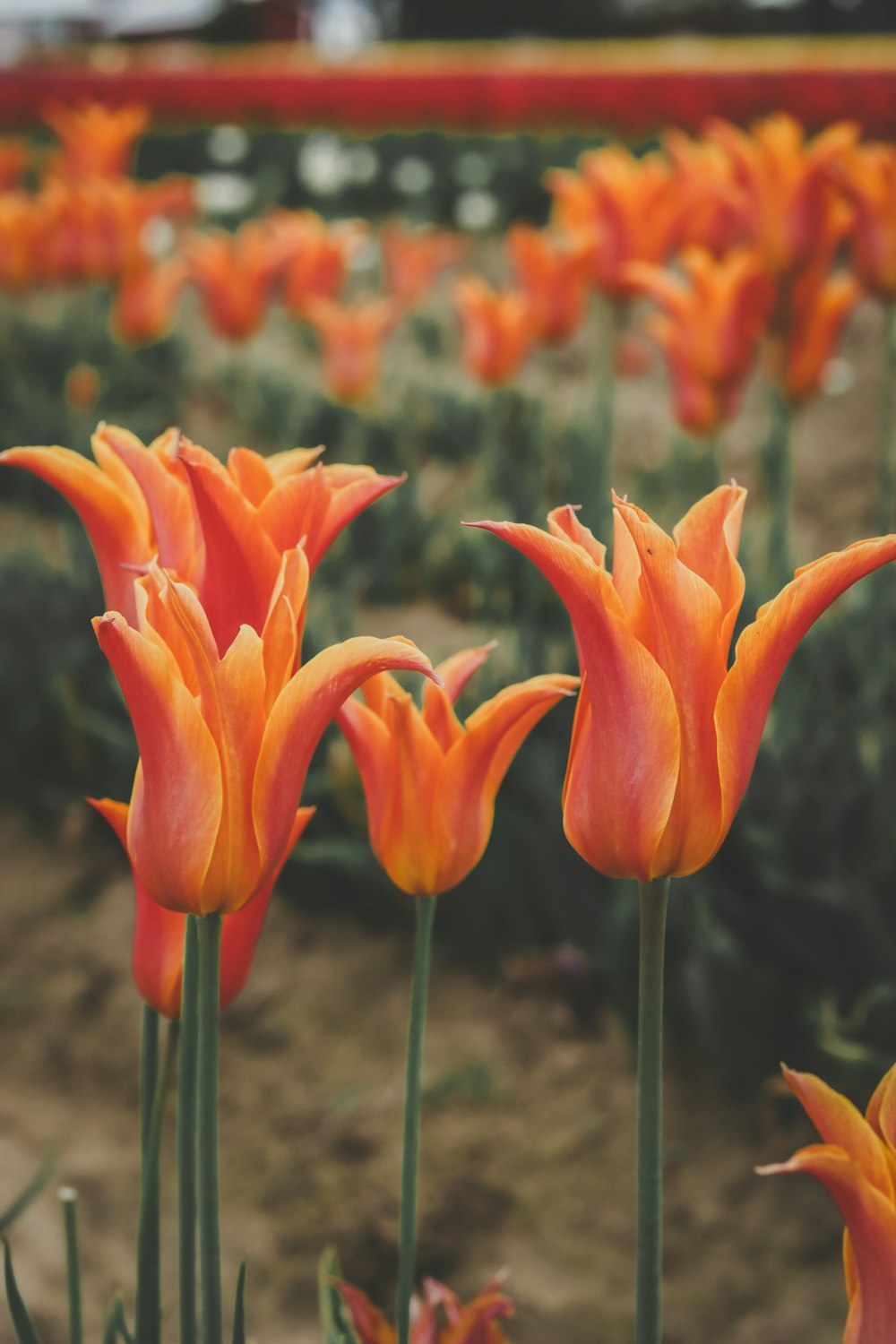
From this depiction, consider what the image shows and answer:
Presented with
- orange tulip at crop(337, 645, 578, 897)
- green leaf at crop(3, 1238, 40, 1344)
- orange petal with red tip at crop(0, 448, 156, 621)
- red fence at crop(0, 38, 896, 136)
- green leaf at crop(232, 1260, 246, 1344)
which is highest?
red fence at crop(0, 38, 896, 136)

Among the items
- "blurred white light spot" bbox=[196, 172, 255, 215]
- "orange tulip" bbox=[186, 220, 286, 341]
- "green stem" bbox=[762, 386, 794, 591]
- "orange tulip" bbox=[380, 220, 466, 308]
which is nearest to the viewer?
"green stem" bbox=[762, 386, 794, 591]

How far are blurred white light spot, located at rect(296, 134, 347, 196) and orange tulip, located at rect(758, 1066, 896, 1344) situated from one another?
26.6 ft

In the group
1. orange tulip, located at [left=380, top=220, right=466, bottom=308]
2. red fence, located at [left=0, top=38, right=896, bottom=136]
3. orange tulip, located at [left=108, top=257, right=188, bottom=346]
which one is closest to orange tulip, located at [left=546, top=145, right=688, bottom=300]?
orange tulip, located at [left=380, top=220, right=466, bottom=308]

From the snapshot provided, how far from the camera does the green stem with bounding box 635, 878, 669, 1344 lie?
0.72m

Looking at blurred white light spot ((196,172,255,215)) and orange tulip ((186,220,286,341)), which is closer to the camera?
orange tulip ((186,220,286,341))

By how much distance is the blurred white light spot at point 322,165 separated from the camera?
8.38 metres

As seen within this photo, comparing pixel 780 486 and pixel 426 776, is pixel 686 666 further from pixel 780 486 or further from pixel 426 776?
pixel 780 486

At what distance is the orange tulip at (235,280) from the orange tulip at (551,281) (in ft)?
2.13

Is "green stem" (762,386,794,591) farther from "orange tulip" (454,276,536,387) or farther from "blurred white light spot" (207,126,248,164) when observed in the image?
"blurred white light spot" (207,126,248,164)

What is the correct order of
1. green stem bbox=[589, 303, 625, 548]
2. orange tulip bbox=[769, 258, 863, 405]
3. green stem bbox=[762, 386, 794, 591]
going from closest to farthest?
orange tulip bbox=[769, 258, 863, 405]
green stem bbox=[762, 386, 794, 591]
green stem bbox=[589, 303, 625, 548]

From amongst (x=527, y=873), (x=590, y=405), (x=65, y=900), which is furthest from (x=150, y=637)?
(x=590, y=405)

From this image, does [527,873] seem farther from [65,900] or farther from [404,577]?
[404,577]

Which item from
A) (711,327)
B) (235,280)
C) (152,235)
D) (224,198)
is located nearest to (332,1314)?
(711,327)

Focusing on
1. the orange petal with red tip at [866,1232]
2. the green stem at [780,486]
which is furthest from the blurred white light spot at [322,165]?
the orange petal with red tip at [866,1232]
